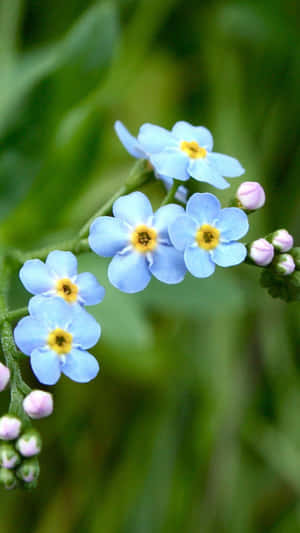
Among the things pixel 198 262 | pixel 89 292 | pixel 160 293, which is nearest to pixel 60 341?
pixel 89 292

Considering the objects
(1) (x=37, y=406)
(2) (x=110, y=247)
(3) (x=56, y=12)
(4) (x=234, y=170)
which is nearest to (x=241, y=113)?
(3) (x=56, y=12)

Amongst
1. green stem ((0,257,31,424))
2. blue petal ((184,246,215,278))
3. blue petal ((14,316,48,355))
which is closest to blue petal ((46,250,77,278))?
blue petal ((14,316,48,355))

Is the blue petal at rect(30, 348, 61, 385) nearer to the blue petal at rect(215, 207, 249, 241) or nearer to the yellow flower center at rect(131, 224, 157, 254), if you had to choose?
the yellow flower center at rect(131, 224, 157, 254)

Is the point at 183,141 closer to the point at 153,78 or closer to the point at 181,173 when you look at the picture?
the point at 181,173

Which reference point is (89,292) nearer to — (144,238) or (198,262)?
(144,238)

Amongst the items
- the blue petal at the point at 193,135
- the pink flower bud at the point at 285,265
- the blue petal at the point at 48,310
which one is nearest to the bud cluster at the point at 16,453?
the blue petal at the point at 48,310

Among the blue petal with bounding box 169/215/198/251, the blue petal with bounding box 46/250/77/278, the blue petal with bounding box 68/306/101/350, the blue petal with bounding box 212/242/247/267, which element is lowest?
the blue petal with bounding box 212/242/247/267

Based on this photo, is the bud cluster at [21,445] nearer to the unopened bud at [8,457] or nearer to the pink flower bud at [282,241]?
the unopened bud at [8,457]
